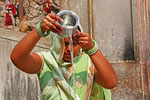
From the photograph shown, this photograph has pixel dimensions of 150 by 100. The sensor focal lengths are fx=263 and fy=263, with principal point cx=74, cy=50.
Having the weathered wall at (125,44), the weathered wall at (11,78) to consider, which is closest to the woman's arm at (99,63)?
the weathered wall at (11,78)

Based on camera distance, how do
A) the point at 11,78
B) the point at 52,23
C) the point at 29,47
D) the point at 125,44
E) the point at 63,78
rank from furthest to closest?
the point at 125,44, the point at 11,78, the point at 63,78, the point at 29,47, the point at 52,23

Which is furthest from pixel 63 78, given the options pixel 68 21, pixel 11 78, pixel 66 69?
pixel 11 78

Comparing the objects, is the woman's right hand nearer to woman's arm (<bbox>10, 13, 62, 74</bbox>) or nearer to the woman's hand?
woman's arm (<bbox>10, 13, 62, 74</bbox>)

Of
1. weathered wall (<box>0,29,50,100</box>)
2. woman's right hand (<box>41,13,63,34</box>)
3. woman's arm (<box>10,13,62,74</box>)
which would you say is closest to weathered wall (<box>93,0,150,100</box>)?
weathered wall (<box>0,29,50,100</box>)

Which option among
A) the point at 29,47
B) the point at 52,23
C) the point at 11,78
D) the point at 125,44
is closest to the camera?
the point at 52,23

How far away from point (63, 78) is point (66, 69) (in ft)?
0.29

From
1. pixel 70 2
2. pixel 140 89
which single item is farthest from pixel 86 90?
pixel 70 2

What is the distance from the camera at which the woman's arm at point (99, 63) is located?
6.14ft

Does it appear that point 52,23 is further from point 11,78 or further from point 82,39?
point 11,78

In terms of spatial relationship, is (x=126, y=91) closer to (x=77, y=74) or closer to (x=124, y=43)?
(x=124, y=43)

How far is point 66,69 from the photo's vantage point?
2.17 metres

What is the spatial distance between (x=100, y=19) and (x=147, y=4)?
79 cm

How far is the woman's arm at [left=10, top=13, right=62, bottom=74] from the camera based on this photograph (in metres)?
1.79

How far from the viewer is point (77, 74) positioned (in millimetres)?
2168
